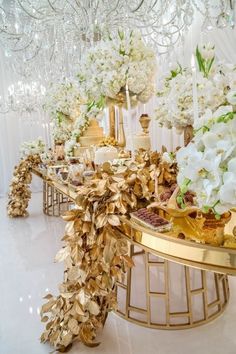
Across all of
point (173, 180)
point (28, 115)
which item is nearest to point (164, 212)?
point (173, 180)

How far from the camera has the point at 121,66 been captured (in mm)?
2270

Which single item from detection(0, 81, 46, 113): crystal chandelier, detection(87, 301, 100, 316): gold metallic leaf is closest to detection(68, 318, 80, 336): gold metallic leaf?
detection(87, 301, 100, 316): gold metallic leaf

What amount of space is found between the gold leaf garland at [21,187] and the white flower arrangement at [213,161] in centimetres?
437

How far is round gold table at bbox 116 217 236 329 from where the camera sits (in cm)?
104

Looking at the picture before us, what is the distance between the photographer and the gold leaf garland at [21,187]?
16.4ft

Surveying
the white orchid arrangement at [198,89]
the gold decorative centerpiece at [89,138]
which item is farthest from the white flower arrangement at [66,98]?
the white orchid arrangement at [198,89]

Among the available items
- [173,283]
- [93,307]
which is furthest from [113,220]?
[173,283]

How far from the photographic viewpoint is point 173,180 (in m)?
1.63

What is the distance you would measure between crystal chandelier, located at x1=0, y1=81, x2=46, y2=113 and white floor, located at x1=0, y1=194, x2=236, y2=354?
3831 mm

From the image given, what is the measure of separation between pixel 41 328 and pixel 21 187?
3.32 metres

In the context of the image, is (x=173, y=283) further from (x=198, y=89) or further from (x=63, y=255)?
(x=198, y=89)

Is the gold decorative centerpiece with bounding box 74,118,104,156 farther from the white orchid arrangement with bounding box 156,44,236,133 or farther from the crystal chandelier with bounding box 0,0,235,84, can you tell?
the white orchid arrangement with bounding box 156,44,236,133

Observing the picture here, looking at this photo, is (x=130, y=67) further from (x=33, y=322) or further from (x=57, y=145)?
(x=57, y=145)

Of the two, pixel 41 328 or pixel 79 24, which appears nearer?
pixel 41 328
